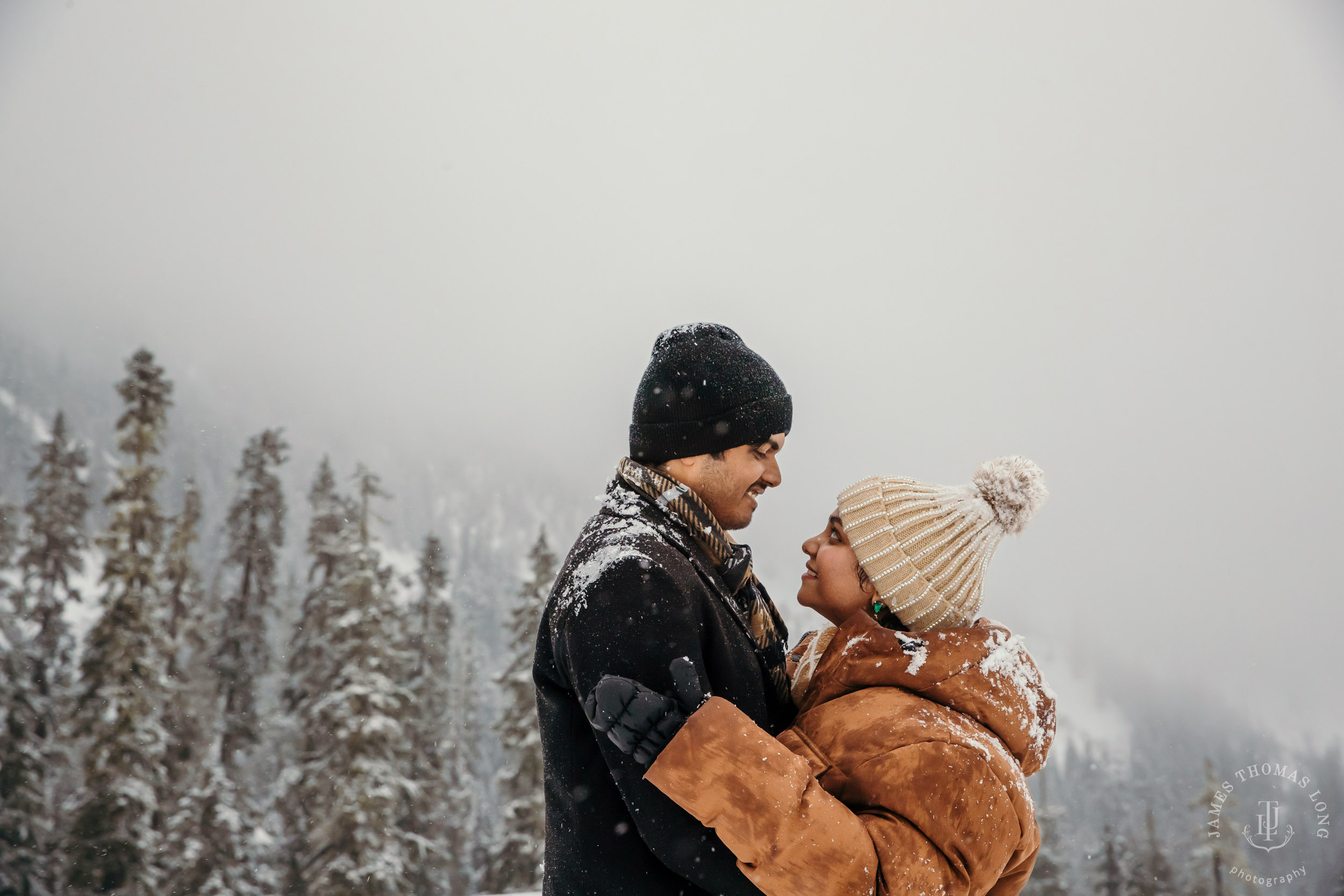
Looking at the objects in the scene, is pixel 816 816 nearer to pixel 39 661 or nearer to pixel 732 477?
pixel 732 477

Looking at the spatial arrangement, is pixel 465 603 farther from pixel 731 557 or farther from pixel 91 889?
pixel 731 557

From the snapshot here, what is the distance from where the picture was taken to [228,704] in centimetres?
1825

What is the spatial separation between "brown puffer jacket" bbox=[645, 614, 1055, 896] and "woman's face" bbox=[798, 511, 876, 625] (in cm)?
13

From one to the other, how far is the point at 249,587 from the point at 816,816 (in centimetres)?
2003

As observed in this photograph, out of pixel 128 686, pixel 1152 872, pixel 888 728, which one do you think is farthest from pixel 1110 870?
pixel 888 728

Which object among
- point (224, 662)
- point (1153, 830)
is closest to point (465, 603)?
point (224, 662)

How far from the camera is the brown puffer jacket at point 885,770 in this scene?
4.87 ft

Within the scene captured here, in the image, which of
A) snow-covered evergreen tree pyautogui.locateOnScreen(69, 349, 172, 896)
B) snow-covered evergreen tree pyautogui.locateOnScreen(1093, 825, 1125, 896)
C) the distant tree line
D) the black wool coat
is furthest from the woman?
snow-covered evergreen tree pyautogui.locateOnScreen(1093, 825, 1125, 896)

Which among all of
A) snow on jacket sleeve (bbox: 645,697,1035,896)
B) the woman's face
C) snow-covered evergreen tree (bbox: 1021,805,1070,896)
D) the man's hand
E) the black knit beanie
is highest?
the black knit beanie

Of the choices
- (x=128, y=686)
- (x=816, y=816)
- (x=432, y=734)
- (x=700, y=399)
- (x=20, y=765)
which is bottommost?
(x=432, y=734)

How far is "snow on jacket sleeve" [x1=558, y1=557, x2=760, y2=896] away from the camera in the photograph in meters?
1.58

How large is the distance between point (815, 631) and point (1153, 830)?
29.3 m

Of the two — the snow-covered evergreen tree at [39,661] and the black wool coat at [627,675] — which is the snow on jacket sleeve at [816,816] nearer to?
the black wool coat at [627,675]

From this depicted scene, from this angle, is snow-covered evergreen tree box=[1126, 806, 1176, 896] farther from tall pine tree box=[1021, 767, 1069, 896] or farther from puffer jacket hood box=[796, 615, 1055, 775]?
puffer jacket hood box=[796, 615, 1055, 775]
